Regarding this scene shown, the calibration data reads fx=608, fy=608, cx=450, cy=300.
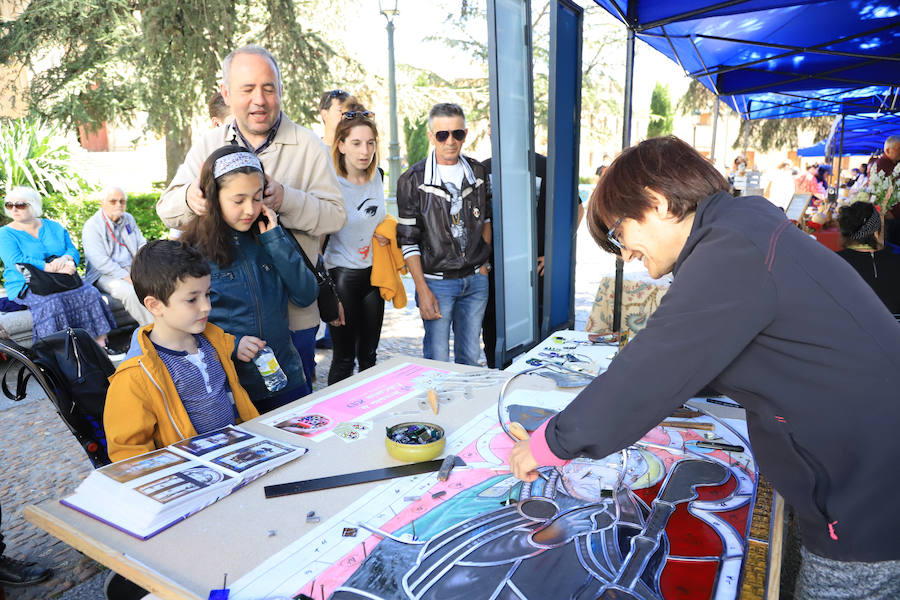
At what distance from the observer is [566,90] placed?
2973 mm

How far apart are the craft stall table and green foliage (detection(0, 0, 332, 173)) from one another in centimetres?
790

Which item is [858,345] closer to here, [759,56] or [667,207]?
[667,207]

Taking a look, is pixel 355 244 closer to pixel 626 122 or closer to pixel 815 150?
pixel 626 122

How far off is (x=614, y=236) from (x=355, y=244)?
215 centimetres

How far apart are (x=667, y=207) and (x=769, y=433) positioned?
43 cm

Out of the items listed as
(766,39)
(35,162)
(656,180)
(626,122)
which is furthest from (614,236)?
(35,162)

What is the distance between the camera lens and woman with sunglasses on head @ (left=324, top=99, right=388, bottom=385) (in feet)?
10.2

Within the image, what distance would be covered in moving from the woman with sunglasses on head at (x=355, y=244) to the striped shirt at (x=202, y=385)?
1300 mm

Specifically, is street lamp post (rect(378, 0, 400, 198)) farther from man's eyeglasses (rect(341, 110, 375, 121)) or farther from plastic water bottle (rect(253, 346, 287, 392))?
plastic water bottle (rect(253, 346, 287, 392))

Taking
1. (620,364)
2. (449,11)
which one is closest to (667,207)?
(620,364)

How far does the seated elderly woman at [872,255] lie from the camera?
365 centimetres

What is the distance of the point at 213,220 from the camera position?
1904 millimetres

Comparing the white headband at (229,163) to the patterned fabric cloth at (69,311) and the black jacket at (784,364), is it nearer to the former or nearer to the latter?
the black jacket at (784,364)

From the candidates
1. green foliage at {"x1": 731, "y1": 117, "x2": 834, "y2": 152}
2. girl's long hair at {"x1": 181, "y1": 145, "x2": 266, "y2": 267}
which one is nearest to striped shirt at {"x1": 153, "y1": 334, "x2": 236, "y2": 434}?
girl's long hair at {"x1": 181, "y1": 145, "x2": 266, "y2": 267}
